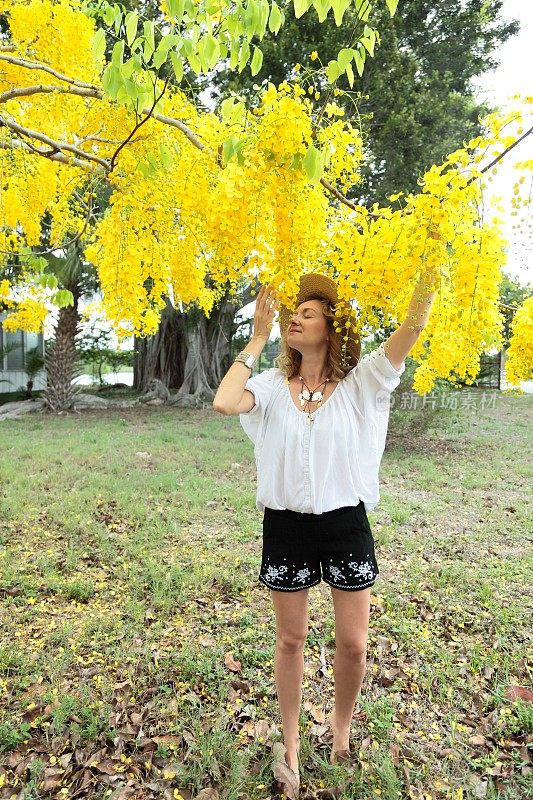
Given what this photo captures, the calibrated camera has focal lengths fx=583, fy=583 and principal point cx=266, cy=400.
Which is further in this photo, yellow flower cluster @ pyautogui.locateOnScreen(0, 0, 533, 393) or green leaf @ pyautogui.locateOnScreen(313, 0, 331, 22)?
green leaf @ pyautogui.locateOnScreen(313, 0, 331, 22)

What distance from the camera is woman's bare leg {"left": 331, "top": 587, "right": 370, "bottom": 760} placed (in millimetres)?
1979

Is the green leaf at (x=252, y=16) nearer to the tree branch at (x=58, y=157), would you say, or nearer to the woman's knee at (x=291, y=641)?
the tree branch at (x=58, y=157)

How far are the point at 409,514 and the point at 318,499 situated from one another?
11.8ft

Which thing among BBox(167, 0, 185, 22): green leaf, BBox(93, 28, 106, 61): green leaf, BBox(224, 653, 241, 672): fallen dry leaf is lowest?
BBox(224, 653, 241, 672): fallen dry leaf

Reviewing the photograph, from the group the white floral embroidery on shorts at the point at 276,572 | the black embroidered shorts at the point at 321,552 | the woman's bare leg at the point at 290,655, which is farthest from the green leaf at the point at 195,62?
the woman's bare leg at the point at 290,655

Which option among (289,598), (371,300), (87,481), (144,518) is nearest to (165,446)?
(87,481)

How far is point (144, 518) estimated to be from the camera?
5.06 m

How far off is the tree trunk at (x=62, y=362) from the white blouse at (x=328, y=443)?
35.9 feet

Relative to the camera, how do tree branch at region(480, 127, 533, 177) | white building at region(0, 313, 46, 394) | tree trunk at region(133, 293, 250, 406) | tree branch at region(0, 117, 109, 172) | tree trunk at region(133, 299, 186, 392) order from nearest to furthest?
tree branch at region(480, 127, 533, 177) → tree branch at region(0, 117, 109, 172) → tree trunk at region(133, 293, 250, 406) → tree trunk at region(133, 299, 186, 392) → white building at region(0, 313, 46, 394)

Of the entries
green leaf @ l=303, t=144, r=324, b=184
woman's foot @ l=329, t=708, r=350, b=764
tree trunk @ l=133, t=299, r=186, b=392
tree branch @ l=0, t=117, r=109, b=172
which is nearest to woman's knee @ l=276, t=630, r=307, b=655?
woman's foot @ l=329, t=708, r=350, b=764

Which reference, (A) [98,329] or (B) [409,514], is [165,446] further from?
(A) [98,329]

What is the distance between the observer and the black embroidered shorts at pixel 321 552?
1959 mm

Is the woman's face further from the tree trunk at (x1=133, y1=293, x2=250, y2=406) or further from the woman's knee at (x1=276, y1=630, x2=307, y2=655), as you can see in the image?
the tree trunk at (x1=133, y1=293, x2=250, y2=406)

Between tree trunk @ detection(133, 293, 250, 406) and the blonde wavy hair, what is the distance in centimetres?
1045
